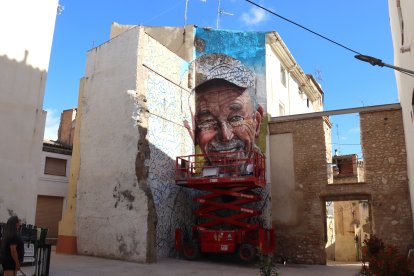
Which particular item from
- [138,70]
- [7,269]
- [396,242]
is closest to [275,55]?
[138,70]

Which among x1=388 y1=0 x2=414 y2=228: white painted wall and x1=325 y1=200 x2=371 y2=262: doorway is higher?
x1=388 y1=0 x2=414 y2=228: white painted wall

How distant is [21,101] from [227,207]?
26.2ft

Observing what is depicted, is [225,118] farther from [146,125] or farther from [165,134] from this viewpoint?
[146,125]

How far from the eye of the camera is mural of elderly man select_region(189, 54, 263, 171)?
17.5m

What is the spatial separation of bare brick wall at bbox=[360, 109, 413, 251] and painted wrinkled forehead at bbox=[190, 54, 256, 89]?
17.0 feet

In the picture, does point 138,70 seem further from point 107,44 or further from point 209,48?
point 209,48

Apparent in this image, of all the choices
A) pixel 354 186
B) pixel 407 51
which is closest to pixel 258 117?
pixel 354 186

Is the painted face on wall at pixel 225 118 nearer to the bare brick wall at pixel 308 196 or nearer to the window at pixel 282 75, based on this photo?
the bare brick wall at pixel 308 196

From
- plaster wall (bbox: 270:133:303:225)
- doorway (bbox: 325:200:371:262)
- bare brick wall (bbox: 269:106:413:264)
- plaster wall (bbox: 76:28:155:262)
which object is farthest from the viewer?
doorway (bbox: 325:200:371:262)

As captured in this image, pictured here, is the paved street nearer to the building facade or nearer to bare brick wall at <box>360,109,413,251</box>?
the building facade

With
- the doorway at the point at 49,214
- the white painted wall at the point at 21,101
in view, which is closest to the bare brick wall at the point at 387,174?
the white painted wall at the point at 21,101

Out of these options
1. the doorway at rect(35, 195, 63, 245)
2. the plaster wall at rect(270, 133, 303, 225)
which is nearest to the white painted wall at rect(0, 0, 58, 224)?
the plaster wall at rect(270, 133, 303, 225)

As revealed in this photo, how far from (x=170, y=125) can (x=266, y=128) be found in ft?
14.1

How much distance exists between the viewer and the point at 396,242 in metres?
14.7
